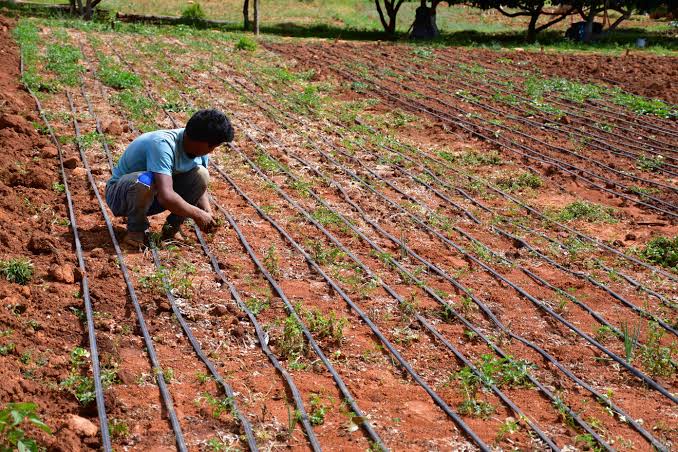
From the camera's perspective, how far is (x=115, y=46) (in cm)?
1328

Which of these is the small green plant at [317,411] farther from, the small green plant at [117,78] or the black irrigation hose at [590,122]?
the small green plant at [117,78]

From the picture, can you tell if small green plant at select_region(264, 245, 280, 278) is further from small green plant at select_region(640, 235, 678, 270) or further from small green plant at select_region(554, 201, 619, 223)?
small green plant at select_region(640, 235, 678, 270)

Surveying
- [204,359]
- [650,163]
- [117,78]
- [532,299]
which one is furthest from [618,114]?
[204,359]

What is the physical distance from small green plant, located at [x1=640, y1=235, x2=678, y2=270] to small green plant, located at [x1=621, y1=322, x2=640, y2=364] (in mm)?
1199

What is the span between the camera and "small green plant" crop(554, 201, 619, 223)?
20.8ft

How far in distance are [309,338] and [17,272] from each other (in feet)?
5.39

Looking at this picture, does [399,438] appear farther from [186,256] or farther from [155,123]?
[155,123]

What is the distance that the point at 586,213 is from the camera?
6.45m

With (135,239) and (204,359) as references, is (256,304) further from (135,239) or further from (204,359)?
(135,239)

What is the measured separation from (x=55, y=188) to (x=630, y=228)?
4.44m

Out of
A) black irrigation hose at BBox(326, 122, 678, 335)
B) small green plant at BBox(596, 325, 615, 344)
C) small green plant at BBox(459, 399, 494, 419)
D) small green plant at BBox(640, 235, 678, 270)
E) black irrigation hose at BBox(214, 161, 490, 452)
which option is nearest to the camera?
black irrigation hose at BBox(214, 161, 490, 452)

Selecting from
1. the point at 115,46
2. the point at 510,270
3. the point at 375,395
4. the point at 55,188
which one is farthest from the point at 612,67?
the point at 375,395

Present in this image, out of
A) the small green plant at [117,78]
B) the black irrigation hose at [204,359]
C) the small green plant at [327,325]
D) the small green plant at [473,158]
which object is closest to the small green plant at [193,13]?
the small green plant at [117,78]

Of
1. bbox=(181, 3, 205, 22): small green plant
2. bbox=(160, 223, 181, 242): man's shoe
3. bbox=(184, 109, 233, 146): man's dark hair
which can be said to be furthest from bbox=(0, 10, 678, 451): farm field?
bbox=(181, 3, 205, 22): small green plant
